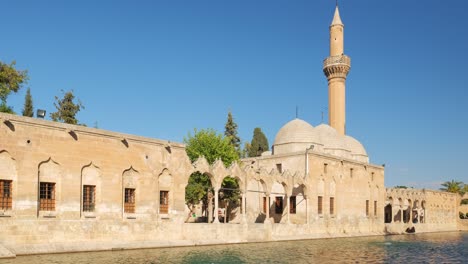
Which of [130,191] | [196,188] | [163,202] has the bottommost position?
[163,202]

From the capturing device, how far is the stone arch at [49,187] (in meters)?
19.7

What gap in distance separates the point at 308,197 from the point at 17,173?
2038cm

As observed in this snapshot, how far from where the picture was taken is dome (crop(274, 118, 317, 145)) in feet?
127

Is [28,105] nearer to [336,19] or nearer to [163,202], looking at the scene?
[163,202]

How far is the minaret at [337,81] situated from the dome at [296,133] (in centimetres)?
1001

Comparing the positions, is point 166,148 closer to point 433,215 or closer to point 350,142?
point 350,142

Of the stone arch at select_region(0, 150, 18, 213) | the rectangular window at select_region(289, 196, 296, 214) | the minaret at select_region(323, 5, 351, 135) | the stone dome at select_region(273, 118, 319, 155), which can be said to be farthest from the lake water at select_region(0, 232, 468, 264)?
the minaret at select_region(323, 5, 351, 135)

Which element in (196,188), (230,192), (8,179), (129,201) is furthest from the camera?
(230,192)

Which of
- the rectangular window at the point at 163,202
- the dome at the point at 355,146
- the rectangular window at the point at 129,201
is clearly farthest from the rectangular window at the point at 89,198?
the dome at the point at 355,146

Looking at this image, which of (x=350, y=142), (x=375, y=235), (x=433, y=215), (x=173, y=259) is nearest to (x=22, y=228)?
(x=173, y=259)

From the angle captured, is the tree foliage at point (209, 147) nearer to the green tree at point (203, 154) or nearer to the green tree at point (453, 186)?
the green tree at point (203, 154)

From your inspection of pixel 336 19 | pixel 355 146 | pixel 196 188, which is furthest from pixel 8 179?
pixel 336 19

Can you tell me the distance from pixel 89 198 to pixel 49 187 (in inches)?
80.6

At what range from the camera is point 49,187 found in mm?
20125
